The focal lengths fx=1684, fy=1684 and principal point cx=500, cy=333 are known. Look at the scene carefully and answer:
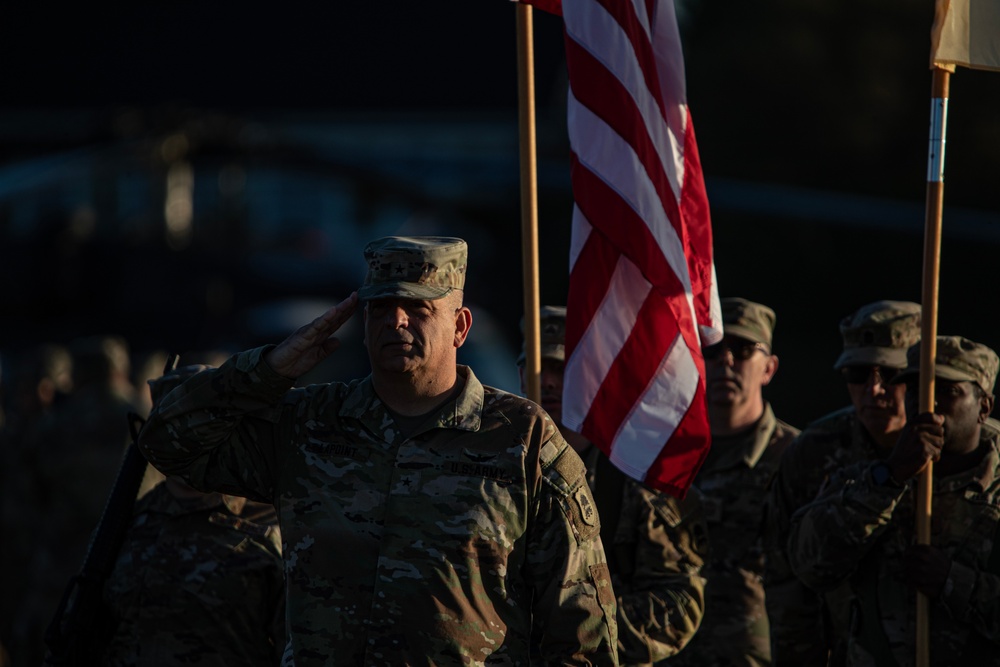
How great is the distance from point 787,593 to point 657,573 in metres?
0.94

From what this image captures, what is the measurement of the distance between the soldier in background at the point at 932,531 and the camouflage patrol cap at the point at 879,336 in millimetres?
297

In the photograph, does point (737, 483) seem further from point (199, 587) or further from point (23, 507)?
point (23, 507)

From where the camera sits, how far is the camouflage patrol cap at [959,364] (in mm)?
5012

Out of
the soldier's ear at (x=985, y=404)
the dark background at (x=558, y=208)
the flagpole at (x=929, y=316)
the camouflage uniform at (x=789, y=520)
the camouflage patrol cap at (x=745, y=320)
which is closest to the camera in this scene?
the flagpole at (x=929, y=316)

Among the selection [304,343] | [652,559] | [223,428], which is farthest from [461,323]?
[652,559]

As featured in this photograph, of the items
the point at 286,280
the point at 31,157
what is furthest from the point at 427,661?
the point at 31,157

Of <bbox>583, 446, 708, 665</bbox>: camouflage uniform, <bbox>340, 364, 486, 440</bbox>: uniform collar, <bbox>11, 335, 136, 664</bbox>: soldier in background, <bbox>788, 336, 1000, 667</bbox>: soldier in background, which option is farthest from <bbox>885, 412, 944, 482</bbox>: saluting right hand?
<bbox>11, 335, 136, 664</bbox>: soldier in background

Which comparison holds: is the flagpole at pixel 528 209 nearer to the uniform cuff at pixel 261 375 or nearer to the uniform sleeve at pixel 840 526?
the uniform sleeve at pixel 840 526

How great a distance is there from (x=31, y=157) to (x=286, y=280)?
29.5 ft

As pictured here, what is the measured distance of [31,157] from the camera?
25.7 m

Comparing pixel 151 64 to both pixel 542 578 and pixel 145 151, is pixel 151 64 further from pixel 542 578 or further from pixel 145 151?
pixel 542 578

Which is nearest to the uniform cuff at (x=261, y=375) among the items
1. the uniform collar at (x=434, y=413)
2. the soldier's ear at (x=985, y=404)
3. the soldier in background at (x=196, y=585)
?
the uniform collar at (x=434, y=413)

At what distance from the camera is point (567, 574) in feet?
13.3

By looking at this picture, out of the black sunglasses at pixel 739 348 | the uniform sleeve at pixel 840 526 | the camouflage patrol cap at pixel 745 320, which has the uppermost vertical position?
the camouflage patrol cap at pixel 745 320
